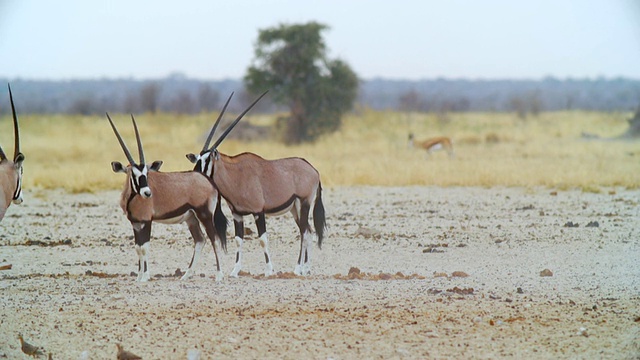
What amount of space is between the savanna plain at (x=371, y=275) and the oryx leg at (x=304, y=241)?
0.78ft

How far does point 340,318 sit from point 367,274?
1762 millimetres

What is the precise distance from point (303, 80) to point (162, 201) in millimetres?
20936

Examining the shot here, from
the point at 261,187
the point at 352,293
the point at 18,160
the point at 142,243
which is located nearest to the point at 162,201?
the point at 142,243

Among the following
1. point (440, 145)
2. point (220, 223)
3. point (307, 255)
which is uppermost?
point (440, 145)

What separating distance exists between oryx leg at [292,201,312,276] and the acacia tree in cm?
1917

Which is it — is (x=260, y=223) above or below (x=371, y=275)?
above

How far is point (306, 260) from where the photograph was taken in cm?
903

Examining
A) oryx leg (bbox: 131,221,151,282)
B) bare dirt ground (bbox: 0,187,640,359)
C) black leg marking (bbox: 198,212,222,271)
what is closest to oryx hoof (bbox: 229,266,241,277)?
bare dirt ground (bbox: 0,187,640,359)

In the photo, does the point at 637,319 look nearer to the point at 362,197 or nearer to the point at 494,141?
the point at 362,197

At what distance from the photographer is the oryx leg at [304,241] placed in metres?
8.94

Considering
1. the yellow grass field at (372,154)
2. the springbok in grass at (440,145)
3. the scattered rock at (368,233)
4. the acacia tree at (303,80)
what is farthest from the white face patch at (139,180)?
the acacia tree at (303,80)

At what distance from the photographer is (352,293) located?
767 centimetres

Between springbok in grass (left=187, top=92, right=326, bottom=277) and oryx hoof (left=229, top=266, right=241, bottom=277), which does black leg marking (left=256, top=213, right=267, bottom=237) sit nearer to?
springbok in grass (left=187, top=92, right=326, bottom=277)

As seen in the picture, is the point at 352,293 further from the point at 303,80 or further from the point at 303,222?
the point at 303,80
